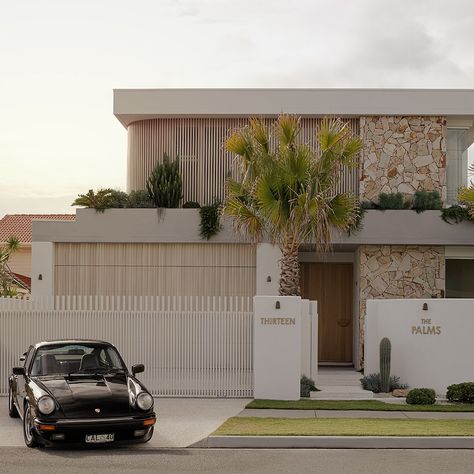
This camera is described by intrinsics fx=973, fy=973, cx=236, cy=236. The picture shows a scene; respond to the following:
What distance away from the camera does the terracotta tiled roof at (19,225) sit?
48.8 m

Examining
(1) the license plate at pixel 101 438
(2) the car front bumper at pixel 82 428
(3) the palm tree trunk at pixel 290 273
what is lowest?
(1) the license plate at pixel 101 438

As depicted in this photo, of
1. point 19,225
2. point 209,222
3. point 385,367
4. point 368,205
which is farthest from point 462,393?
point 19,225

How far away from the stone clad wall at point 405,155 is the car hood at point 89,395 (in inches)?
571

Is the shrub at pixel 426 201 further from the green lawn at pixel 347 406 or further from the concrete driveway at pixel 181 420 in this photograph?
the concrete driveway at pixel 181 420

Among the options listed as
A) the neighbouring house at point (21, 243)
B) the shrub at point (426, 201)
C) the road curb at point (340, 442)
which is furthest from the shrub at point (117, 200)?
the neighbouring house at point (21, 243)

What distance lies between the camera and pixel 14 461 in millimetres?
12375

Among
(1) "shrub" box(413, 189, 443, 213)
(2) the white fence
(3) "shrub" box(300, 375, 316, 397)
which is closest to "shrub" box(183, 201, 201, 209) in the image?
(1) "shrub" box(413, 189, 443, 213)

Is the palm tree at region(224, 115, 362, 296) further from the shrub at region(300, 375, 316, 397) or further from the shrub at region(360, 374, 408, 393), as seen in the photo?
the shrub at region(360, 374, 408, 393)

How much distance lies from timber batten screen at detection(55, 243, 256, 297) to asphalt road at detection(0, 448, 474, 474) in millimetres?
13049

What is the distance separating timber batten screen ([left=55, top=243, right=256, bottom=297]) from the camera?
26344 millimetres

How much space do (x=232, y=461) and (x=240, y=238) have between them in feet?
45.2

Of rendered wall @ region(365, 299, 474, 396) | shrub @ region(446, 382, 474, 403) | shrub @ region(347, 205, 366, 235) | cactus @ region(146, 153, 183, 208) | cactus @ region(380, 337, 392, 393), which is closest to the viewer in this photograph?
shrub @ region(446, 382, 474, 403)

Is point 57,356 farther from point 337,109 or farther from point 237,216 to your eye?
point 337,109

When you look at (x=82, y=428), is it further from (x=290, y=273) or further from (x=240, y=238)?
(x=240, y=238)
